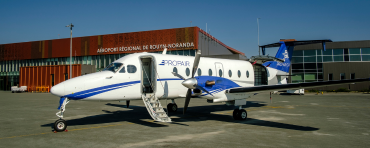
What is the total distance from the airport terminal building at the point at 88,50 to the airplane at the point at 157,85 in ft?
87.5

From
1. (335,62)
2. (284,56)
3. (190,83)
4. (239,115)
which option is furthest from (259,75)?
(335,62)

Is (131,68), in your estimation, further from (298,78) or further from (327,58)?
(327,58)

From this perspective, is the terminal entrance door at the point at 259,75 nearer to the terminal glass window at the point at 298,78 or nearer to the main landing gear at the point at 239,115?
the main landing gear at the point at 239,115

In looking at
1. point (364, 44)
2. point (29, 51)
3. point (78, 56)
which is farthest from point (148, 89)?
point (29, 51)

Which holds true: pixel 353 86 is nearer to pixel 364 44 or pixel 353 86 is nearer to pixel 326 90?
pixel 326 90

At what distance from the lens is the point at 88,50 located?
50969 mm

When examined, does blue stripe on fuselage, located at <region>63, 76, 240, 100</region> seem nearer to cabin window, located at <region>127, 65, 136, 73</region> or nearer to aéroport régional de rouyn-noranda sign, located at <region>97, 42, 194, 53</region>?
Result: cabin window, located at <region>127, 65, 136, 73</region>

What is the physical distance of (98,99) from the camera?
10.2 m

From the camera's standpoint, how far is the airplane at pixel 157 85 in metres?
9.72

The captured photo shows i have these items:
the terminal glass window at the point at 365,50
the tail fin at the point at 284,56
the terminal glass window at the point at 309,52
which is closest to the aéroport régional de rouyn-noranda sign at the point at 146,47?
the terminal glass window at the point at 309,52

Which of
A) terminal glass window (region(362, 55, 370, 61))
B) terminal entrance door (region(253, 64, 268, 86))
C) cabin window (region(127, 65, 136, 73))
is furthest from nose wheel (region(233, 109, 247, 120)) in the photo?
terminal glass window (region(362, 55, 370, 61))

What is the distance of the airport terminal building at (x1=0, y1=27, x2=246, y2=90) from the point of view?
144 feet

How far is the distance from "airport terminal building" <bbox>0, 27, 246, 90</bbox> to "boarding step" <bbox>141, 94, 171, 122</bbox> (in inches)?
1118

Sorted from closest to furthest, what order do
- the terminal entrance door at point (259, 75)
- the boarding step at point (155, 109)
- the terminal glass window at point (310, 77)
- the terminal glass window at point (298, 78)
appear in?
1. the boarding step at point (155, 109)
2. the terminal entrance door at point (259, 75)
3. the terminal glass window at point (310, 77)
4. the terminal glass window at point (298, 78)
